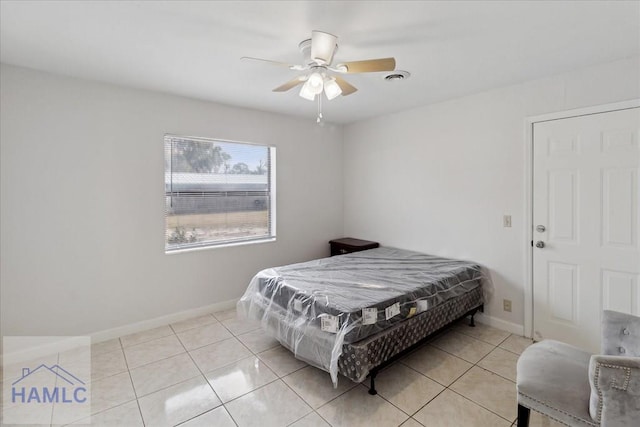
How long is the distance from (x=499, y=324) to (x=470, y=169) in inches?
64.5

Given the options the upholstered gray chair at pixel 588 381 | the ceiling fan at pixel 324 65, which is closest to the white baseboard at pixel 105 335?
the ceiling fan at pixel 324 65

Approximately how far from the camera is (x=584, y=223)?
2547 millimetres

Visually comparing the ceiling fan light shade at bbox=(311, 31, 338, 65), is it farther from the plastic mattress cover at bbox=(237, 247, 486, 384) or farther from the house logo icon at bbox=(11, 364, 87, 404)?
the house logo icon at bbox=(11, 364, 87, 404)

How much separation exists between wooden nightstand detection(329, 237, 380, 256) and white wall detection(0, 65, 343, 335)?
51.2 inches

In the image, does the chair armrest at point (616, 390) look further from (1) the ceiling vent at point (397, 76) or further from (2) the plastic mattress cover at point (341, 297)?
(1) the ceiling vent at point (397, 76)

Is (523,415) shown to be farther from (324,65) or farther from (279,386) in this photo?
(324,65)

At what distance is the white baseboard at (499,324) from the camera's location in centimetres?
294

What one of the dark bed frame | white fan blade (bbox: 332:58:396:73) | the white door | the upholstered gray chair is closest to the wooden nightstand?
the dark bed frame

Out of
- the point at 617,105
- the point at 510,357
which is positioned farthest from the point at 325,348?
the point at 617,105

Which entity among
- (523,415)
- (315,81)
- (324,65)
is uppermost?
(324,65)

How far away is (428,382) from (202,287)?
252cm

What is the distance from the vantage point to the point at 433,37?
6.63 feet

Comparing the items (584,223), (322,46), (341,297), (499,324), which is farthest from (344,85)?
(499,324)

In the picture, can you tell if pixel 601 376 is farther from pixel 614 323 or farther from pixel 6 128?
pixel 6 128
